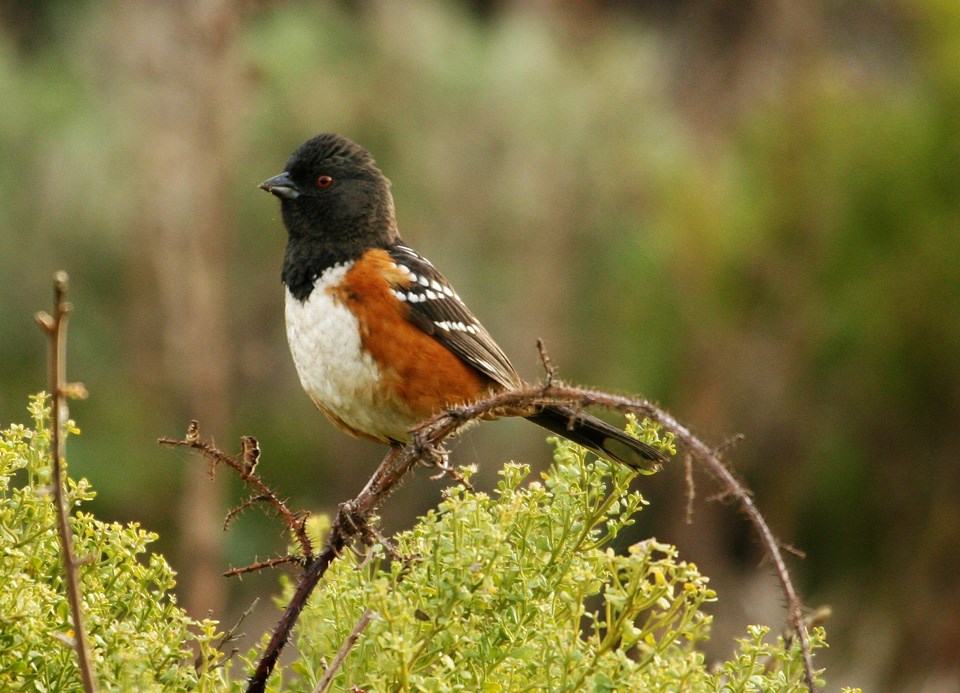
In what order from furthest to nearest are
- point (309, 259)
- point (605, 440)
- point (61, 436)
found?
point (309, 259)
point (605, 440)
point (61, 436)

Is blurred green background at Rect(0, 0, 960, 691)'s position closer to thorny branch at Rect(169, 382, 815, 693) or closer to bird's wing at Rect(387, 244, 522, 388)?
bird's wing at Rect(387, 244, 522, 388)

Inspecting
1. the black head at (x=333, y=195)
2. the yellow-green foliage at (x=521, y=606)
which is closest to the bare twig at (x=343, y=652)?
the yellow-green foliage at (x=521, y=606)

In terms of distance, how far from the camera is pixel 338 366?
7.56 feet

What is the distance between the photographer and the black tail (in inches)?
71.3

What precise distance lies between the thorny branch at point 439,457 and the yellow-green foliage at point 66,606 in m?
0.09

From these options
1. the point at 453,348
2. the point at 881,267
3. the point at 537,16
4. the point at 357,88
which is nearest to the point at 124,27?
the point at 357,88

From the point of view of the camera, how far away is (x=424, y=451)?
1.49m

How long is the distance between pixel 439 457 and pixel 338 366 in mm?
805

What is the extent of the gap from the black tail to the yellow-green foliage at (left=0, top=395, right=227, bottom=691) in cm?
59

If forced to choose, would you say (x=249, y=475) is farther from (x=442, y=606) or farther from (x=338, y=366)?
(x=338, y=366)

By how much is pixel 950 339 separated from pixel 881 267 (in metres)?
0.42

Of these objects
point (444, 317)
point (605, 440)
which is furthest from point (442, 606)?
point (444, 317)

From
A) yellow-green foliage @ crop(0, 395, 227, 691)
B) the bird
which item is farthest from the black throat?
yellow-green foliage @ crop(0, 395, 227, 691)

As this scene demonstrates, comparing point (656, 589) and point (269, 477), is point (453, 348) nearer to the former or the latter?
point (656, 589)
